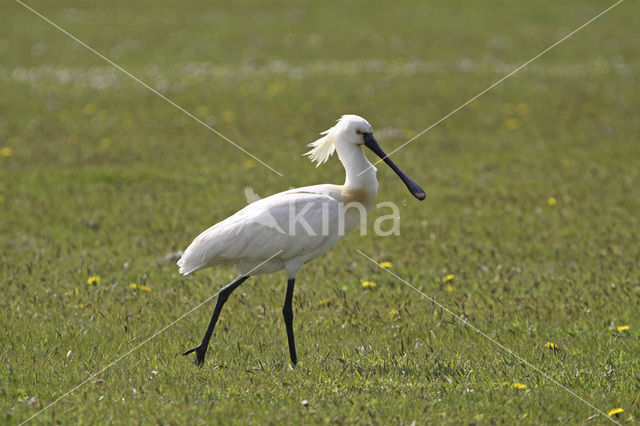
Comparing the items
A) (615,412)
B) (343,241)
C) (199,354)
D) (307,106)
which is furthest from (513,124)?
Result: (615,412)

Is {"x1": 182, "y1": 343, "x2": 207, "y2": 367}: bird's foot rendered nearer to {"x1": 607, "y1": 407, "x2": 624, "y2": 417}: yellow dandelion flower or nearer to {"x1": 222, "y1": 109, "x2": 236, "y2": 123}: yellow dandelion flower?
{"x1": 607, "y1": 407, "x2": 624, "y2": 417}: yellow dandelion flower

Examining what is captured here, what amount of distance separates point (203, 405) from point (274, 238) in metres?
1.57

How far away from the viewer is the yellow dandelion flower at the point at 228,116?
53.5ft

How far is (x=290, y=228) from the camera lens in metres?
6.18

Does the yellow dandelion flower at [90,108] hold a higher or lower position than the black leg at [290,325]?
lower

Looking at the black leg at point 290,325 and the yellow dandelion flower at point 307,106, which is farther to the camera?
the yellow dandelion flower at point 307,106

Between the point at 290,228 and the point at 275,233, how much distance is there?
126 mm

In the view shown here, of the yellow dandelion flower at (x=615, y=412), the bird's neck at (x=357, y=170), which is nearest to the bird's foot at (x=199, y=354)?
the bird's neck at (x=357, y=170)

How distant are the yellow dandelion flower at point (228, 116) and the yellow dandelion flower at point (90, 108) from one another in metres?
2.86

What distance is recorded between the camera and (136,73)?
800 inches

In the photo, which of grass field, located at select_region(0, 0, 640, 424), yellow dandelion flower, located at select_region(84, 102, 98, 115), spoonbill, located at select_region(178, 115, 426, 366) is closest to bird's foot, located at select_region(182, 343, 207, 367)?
spoonbill, located at select_region(178, 115, 426, 366)

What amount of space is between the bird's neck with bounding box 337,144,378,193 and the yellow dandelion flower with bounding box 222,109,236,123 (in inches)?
390

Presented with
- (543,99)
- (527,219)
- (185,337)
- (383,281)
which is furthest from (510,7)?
(185,337)

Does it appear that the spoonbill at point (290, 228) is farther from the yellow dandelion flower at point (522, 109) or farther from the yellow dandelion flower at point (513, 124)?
the yellow dandelion flower at point (522, 109)
